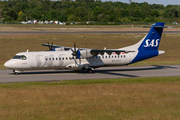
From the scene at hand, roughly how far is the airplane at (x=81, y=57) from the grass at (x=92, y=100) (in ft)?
15.2

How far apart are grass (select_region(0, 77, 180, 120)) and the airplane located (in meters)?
4.63

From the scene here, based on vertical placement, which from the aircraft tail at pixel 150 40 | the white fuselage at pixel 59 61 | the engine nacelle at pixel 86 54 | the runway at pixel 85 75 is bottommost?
the runway at pixel 85 75

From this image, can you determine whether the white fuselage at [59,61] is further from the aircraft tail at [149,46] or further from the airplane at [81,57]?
the aircraft tail at [149,46]

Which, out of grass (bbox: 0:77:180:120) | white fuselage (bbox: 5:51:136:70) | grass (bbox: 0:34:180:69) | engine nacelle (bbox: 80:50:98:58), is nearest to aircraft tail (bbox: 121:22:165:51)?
white fuselage (bbox: 5:51:136:70)

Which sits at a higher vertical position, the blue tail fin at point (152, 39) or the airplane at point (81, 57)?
the blue tail fin at point (152, 39)

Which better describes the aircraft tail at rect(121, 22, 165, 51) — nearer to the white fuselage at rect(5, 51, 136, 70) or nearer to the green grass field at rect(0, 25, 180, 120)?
the white fuselage at rect(5, 51, 136, 70)

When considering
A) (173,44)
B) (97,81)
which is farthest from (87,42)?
(97,81)

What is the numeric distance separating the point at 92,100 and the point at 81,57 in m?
12.2

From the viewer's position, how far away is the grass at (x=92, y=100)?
15.1 metres

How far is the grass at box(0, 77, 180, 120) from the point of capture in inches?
594

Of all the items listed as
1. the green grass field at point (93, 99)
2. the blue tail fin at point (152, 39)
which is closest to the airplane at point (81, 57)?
the blue tail fin at point (152, 39)

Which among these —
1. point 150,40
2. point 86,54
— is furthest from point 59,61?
point 150,40

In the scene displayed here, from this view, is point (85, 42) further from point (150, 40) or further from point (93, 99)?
point (93, 99)

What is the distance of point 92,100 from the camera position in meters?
18.4
